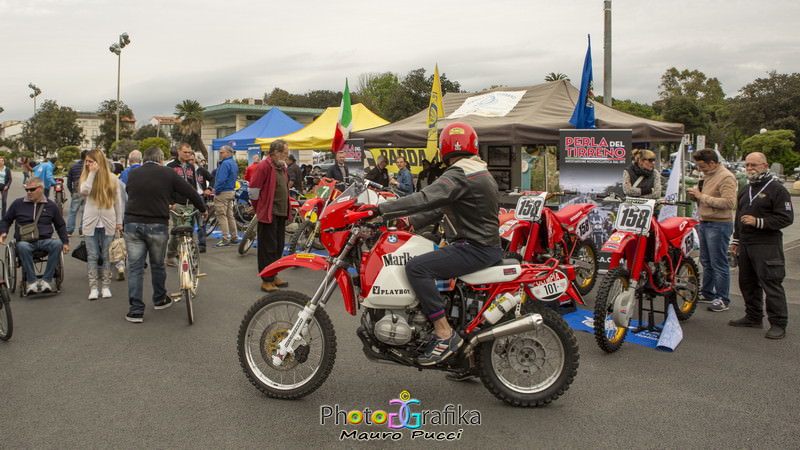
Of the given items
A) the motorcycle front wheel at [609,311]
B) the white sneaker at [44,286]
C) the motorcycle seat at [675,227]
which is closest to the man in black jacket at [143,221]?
the white sneaker at [44,286]

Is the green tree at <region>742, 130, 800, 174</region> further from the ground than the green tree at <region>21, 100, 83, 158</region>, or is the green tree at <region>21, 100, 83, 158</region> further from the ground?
the green tree at <region>21, 100, 83, 158</region>

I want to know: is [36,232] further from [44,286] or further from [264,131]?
[264,131]

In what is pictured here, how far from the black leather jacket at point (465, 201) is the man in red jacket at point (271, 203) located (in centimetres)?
446

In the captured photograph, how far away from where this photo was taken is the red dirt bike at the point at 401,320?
13.6ft

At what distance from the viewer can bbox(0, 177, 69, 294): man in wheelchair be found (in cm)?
783

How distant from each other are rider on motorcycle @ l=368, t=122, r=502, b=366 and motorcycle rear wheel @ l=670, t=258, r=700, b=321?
3.45 m

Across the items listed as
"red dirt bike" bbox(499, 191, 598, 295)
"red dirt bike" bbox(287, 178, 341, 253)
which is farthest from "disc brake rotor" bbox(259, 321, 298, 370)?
"red dirt bike" bbox(287, 178, 341, 253)

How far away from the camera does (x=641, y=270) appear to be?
6047 mm

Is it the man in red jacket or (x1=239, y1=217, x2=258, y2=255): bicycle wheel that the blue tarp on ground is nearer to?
(x1=239, y1=217, x2=258, y2=255): bicycle wheel

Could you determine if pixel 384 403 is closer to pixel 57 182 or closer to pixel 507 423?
pixel 507 423

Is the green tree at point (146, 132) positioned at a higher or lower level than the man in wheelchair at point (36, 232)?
higher

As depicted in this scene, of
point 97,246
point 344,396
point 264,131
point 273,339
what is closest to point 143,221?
point 97,246

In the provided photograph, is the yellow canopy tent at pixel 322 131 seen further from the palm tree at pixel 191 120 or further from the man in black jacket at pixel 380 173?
the palm tree at pixel 191 120

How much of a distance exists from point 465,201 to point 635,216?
261 centimetres
